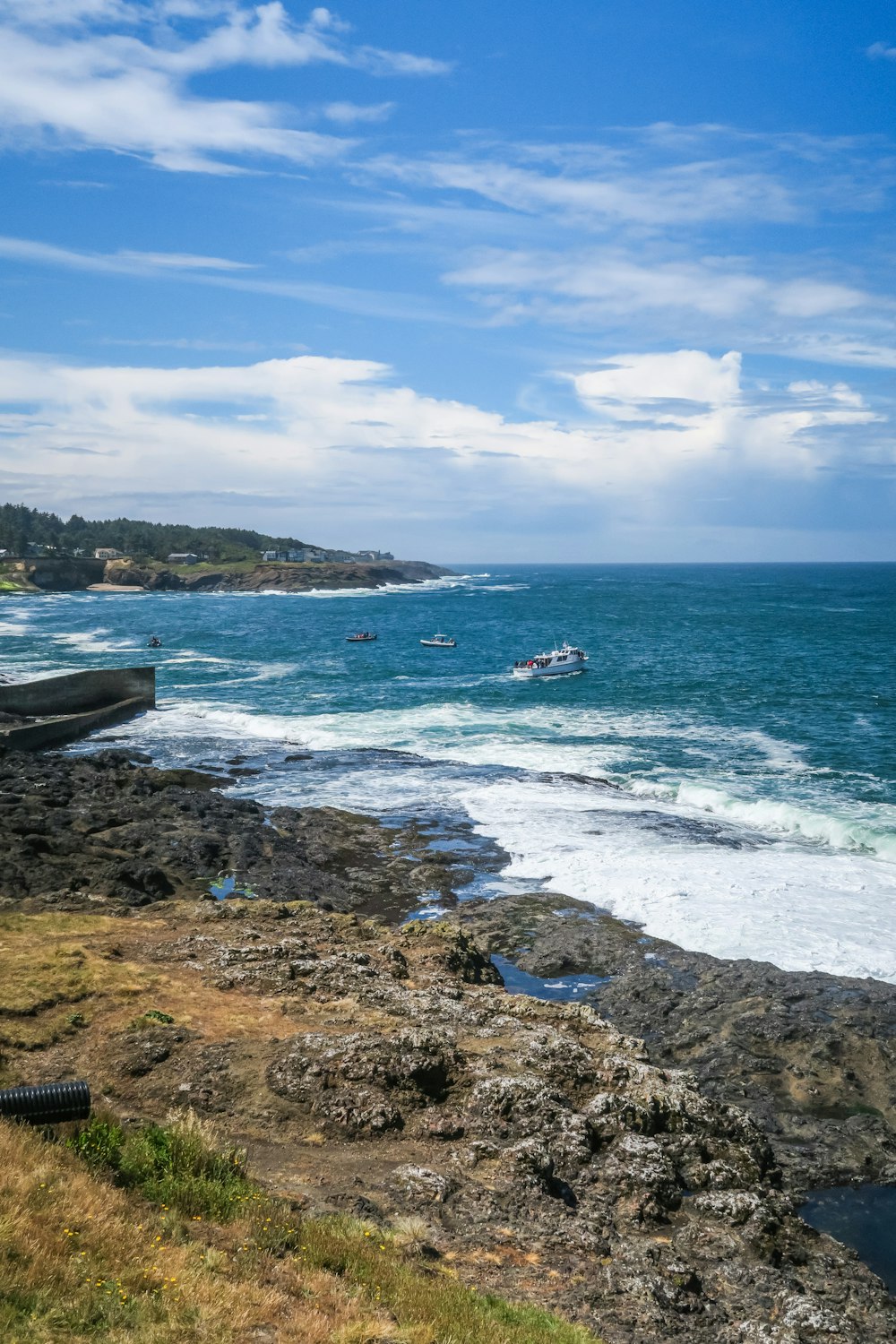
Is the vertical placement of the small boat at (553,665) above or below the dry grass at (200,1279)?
above

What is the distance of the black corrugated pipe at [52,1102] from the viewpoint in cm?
973

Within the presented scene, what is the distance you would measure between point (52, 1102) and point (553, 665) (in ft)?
205

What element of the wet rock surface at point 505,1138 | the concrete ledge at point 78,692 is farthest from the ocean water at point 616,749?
the wet rock surface at point 505,1138

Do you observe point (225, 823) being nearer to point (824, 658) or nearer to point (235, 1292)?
point (235, 1292)

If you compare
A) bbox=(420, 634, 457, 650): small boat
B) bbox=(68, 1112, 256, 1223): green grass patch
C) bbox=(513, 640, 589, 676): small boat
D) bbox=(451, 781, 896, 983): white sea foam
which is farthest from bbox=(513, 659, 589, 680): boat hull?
bbox=(68, 1112, 256, 1223): green grass patch

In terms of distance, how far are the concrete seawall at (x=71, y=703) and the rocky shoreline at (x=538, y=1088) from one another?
77.3ft

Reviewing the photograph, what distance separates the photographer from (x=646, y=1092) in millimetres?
13109

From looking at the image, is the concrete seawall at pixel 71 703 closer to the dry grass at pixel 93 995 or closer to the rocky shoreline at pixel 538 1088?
the rocky shoreline at pixel 538 1088

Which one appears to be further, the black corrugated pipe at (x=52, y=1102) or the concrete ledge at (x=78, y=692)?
the concrete ledge at (x=78, y=692)

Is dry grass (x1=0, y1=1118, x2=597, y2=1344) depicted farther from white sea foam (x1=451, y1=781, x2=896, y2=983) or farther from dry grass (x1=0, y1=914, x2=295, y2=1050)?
white sea foam (x1=451, y1=781, x2=896, y2=983)

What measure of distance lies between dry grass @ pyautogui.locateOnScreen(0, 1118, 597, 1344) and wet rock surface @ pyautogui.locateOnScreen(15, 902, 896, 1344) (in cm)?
87

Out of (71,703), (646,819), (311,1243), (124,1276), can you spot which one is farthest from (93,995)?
(71,703)

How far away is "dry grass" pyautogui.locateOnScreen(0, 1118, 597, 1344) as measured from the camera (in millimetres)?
7137

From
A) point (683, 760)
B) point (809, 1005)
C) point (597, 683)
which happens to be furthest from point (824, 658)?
point (809, 1005)
